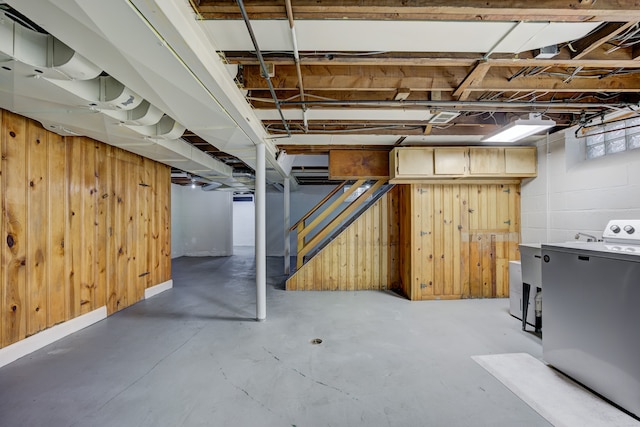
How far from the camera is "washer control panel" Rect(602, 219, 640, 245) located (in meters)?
2.25

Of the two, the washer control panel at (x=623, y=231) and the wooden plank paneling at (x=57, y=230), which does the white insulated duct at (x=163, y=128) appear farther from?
the washer control panel at (x=623, y=231)

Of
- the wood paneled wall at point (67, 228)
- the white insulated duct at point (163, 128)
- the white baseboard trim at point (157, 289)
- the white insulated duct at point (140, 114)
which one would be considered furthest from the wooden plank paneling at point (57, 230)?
the white baseboard trim at point (157, 289)

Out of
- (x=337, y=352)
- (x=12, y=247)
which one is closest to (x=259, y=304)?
(x=337, y=352)

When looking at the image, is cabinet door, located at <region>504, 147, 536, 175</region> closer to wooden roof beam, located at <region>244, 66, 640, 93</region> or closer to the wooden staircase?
wooden roof beam, located at <region>244, 66, 640, 93</region>

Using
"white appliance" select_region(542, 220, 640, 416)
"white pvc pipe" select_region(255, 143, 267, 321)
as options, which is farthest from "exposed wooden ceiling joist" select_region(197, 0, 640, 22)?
"white pvc pipe" select_region(255, 143, 267, 321)

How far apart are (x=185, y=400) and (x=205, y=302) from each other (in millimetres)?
2067

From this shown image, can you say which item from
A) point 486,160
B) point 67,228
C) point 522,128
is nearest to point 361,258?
point 486,160

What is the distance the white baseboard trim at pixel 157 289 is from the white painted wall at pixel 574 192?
5.35 m

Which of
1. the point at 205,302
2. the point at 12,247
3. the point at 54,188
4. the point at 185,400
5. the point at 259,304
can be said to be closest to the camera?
the point at 185,400

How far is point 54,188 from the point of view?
2598 mm

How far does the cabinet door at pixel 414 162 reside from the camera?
11.7 ft

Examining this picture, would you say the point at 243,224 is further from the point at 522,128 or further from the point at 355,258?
the point at 522,128

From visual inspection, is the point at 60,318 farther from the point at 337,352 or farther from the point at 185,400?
the point at 337,352

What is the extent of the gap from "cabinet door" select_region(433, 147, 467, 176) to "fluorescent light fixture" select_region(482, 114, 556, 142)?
585 millimetres
